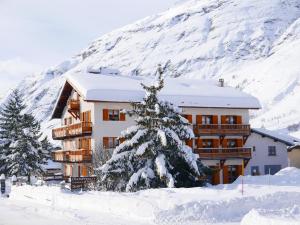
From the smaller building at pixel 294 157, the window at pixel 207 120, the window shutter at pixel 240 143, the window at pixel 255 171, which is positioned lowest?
the window at pixel 255 171

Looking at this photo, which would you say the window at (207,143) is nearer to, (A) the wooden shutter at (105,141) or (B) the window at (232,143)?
(B) the window at (232,143)

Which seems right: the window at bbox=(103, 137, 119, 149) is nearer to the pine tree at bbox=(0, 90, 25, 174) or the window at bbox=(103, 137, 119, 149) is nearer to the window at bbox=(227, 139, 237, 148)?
the window at bbox=(227, 139, 237, 148)

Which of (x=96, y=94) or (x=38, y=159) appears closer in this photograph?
(x=96, y=94)

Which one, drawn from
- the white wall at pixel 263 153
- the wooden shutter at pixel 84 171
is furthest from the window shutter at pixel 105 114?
the white wall at pixel 263 153

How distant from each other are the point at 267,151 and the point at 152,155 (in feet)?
80.4

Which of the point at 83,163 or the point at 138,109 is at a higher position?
the point at 138,109

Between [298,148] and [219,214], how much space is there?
36031mm

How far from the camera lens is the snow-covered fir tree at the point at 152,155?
33.3 metres

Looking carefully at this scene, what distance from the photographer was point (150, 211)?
25031mm

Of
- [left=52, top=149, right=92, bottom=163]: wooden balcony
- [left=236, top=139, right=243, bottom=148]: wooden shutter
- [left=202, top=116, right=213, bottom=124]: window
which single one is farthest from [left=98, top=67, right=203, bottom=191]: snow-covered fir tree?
[left=236, top=139, right=243, bottom=148]: wooden shutter

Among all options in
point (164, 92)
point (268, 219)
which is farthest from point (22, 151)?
point (268, 219)

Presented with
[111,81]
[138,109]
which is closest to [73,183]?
[138,109]

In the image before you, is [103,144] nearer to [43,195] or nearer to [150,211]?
[43,195]

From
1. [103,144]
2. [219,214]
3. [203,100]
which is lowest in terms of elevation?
[219,214]
